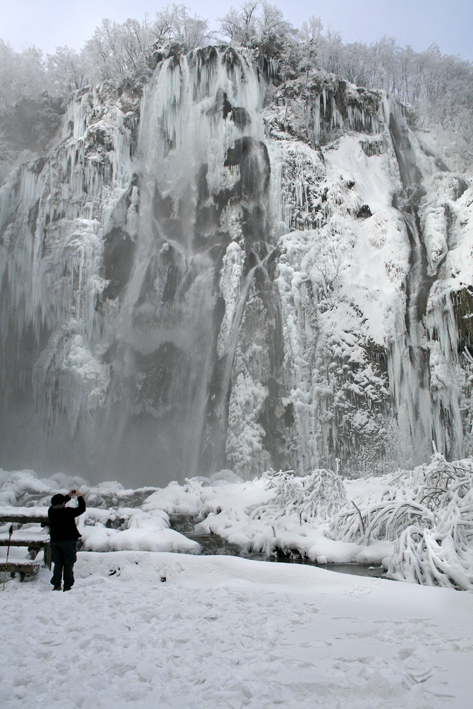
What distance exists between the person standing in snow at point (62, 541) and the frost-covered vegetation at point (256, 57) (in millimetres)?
19052

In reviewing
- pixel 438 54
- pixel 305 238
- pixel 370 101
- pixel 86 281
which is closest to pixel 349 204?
pixel 305 238

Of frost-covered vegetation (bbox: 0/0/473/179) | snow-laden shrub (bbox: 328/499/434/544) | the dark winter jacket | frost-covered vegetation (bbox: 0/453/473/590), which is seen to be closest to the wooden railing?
the dark winter jacket

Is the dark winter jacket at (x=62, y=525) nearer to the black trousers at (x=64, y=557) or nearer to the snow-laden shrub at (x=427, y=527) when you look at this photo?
the black trousers at (x=64, y=557)

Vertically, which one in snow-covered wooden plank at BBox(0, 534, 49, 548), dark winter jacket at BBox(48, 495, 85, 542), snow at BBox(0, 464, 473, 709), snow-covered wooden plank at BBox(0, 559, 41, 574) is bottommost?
snow at BBox(0, 464, 473, 709)

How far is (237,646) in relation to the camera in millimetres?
2699

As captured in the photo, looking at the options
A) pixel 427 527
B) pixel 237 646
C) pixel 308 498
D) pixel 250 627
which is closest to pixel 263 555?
pixel 308 498

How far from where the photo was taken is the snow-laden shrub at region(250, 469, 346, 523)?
29.8 feet

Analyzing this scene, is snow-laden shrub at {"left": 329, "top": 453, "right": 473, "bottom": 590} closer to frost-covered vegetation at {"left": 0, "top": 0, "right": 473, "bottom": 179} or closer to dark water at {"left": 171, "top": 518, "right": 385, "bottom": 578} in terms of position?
dark water at {"left": 171, "top": 518, "right": 385, "bottom": 578}

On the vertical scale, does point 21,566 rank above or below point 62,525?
below

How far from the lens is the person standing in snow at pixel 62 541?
4.54 meters

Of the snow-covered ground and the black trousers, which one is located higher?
the black trousers

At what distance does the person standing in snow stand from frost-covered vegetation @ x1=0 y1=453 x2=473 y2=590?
2784mm

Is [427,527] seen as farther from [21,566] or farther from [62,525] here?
[21,566]

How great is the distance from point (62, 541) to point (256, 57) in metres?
20.8
